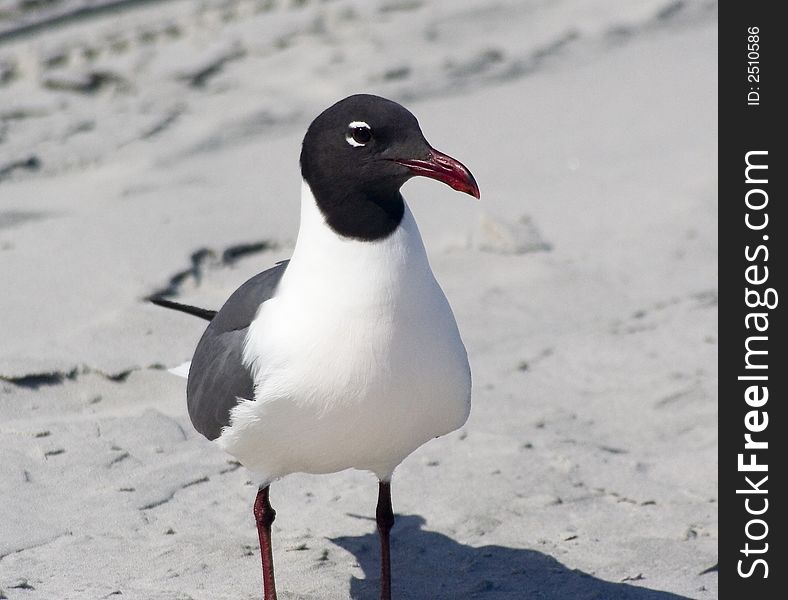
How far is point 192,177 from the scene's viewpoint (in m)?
7.34

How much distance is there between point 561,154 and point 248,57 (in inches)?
84.2

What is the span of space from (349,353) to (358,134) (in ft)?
1.96

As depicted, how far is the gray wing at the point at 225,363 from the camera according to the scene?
3885 mm

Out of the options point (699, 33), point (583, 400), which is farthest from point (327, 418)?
point (699, 33)

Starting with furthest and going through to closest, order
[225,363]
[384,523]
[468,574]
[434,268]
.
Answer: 1. [434,268]
2. [468,574]
3. [384,523]
4. [225,363]

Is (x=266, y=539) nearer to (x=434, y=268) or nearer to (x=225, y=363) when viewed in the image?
(x=225, y=363)

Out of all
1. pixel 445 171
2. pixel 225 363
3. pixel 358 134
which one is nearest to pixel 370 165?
pixel 358 134

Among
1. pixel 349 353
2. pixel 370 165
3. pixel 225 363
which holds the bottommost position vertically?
pixel 225 363

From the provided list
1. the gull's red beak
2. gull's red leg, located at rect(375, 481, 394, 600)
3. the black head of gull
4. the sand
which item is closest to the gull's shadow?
the sand

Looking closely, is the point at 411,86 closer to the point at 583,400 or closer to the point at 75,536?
the point at 583,400

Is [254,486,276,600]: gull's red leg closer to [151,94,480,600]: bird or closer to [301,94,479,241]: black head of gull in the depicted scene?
[151,94,480,600]: bird

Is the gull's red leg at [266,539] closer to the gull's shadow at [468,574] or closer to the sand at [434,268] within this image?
the sand at [434,268]

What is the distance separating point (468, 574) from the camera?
4.38 metres

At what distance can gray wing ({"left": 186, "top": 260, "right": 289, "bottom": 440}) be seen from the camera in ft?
12.7
